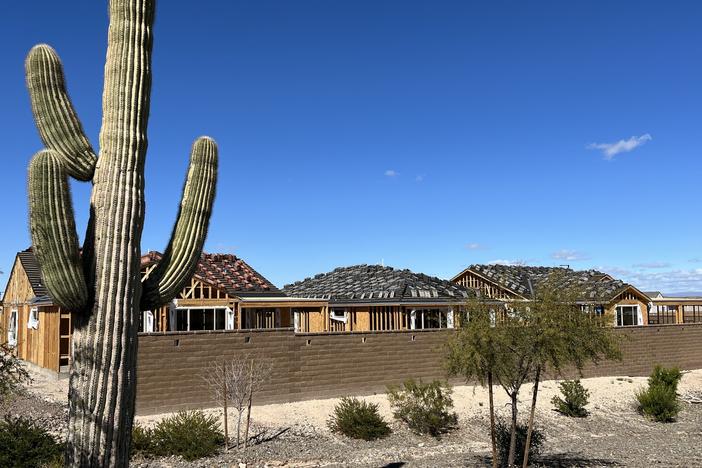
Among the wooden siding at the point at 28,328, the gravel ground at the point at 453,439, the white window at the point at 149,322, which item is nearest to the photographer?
the gravel ground at the point at 453,439

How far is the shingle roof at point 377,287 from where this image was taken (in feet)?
101

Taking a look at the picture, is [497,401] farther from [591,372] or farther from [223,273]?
[223,273]

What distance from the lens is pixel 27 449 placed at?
40.1ft

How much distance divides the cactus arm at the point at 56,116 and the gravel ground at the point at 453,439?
834 cm

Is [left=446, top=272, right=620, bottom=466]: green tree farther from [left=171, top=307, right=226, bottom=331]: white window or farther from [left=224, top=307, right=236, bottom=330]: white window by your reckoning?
[left=171, top=307, right=226, bottom=331]: white window

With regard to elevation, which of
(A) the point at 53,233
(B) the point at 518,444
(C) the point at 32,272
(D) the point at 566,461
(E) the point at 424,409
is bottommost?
(D) the point at 566,461

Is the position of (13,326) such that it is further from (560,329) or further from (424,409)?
(560,329)

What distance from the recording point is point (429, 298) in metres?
30.6

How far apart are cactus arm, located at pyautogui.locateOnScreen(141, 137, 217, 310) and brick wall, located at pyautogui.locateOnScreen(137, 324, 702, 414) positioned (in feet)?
26.4

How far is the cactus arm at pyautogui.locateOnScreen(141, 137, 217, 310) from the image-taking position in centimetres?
982

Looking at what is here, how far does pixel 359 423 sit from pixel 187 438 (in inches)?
193

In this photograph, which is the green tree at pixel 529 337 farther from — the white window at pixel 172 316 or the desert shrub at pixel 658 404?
the white window at pixel 172 316

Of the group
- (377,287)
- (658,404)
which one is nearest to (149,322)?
(377,287)

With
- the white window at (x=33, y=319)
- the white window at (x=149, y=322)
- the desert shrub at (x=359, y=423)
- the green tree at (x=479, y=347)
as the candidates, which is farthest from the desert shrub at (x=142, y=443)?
the white window at (x=33, y=319)
